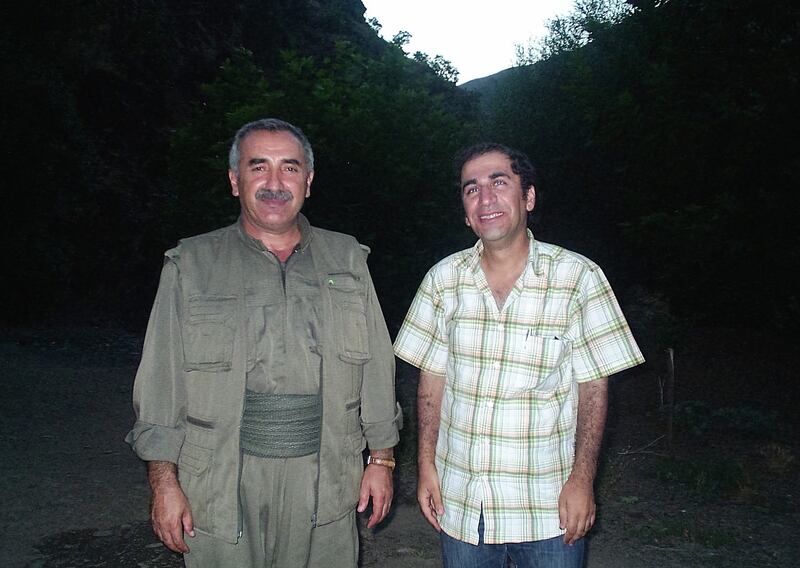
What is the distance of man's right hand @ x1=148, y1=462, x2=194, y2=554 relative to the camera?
2439mm

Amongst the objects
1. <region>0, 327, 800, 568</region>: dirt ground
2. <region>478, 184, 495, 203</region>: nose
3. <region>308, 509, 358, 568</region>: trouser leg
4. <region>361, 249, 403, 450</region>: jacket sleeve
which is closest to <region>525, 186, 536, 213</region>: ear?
<region>478, 184, 495, 203</region>: nose

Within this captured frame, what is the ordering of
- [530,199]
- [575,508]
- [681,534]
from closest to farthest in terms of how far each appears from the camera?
[575,508] < [530,199] < [681,534]

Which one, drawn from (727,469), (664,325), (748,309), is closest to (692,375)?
(664,325)

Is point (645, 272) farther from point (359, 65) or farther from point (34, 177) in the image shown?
point (34, 177)

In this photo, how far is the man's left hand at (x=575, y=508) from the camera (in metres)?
2.36

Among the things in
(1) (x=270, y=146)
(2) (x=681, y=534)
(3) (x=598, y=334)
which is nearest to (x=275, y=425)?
(1) (x=270, y=146)

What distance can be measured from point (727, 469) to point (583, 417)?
4.73 metres

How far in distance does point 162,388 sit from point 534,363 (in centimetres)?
133

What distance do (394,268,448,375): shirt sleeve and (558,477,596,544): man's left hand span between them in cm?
63

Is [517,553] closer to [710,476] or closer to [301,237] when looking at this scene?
[301,237]

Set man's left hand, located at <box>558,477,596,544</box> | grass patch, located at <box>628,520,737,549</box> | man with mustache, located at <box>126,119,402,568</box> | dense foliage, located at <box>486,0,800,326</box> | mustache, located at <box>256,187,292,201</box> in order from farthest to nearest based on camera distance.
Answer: dense foliage, located at <box>486,0,800,326</box> → grass patch, located at <box>628,520,737,549</box> → mustache, located at <box>256,187,292,201</box> → man with mustache, located at <box>126,119,402,568</box> → man's left hand, located at <box>558,477,596,544</box>

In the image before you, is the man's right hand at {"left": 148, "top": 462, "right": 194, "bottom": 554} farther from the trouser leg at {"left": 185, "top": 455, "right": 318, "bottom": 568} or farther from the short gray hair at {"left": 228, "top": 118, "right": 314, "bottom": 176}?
the short gray hair at {"left": 228, "top": 118, "right": 314, "bottom": 176}

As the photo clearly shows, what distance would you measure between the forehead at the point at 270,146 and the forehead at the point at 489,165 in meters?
0.71

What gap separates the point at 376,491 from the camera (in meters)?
2.82
